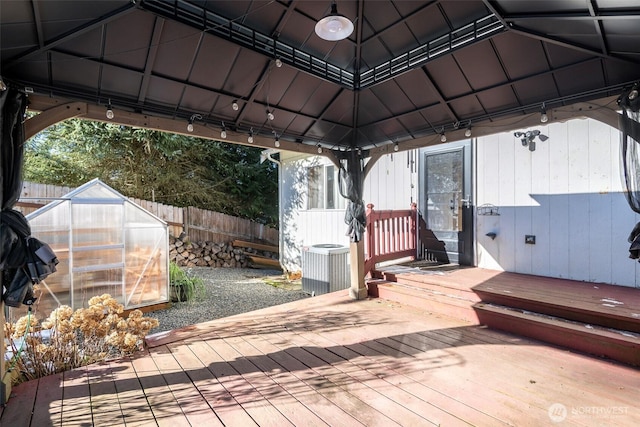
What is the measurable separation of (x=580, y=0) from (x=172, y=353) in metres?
4.54

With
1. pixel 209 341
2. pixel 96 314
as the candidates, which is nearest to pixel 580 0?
pixel 209 341

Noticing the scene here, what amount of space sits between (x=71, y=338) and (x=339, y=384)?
102 inches

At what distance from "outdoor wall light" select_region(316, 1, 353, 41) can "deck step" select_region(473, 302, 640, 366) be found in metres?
3.44

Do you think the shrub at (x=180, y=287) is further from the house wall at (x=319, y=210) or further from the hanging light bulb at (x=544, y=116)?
the hanging light bulb at (x=544, y=116)

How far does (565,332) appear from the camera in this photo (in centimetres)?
316

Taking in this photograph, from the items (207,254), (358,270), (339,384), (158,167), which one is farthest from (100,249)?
(158,167)

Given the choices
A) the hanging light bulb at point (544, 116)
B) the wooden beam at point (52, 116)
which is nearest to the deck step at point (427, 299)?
the hanging light bulb at point (544, 116)

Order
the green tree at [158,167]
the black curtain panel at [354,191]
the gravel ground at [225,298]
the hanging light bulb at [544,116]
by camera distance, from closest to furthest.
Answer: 1. the hanging light bulb at [544,116]
2. the black curtain panel at [354,191]
3. the gravel ground at [225,298]
4. the green tree at [158,167]

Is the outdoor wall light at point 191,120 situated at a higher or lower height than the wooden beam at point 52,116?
higher

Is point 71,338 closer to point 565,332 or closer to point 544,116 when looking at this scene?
point 565,332

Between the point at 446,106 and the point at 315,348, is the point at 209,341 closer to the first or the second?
the point at 315,348

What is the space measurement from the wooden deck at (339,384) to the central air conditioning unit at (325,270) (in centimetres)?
270

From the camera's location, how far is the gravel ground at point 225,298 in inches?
219

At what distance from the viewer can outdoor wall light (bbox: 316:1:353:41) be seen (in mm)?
2350
